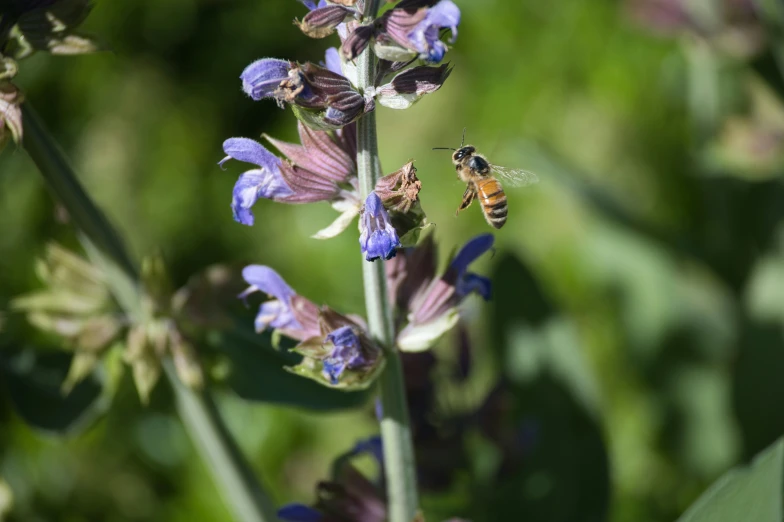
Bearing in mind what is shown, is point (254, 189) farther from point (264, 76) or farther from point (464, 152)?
point (464, 152)

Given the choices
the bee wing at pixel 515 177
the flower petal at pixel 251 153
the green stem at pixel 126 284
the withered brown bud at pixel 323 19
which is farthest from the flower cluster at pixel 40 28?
the bee wing at pixel 515 177

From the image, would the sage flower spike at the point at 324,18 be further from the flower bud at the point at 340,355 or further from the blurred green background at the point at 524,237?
the blurred green background at the point at 524,237

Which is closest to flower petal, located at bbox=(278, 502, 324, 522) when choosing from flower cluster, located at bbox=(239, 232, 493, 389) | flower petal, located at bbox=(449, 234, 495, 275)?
flower cluster, located at bbox=(239, 232, 493, 389)

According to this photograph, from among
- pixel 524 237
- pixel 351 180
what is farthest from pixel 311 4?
pixel 524 237

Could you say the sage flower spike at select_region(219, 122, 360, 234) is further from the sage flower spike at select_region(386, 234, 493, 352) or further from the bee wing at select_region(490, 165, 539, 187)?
the bee wing at select_region(490, 165, 539, 187)

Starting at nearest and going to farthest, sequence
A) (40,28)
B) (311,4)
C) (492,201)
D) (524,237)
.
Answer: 1. (311,4)
2. (40,28)
3. (492,201)
4. (524,237)

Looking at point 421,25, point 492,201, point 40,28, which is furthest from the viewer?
point 492,201
